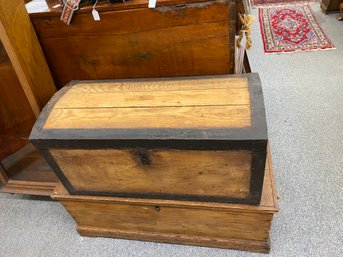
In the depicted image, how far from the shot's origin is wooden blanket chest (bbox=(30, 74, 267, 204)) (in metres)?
0.85

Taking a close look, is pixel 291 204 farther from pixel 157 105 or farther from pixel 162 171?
pixel 157 105

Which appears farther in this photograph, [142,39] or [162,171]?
[142,39]

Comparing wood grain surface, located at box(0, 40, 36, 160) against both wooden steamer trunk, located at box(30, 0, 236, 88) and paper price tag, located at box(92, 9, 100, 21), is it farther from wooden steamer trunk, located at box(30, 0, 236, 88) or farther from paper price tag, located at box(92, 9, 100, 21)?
paper price tag, located at box(92, 9, 100, 21)

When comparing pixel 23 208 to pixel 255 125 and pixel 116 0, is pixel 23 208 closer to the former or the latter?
pixel 116 0

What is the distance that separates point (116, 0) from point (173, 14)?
217mm

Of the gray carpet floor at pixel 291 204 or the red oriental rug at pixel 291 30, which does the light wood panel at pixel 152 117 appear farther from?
the red oriental rug at pixel 291 30

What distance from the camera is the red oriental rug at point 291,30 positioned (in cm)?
239

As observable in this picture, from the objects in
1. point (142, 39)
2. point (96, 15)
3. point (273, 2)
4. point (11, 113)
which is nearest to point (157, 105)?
point (142, 39)

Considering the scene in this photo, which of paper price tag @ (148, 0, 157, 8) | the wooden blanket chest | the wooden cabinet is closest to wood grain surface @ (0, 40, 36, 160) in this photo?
the wooden cabinet

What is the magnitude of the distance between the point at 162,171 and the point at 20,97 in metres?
0.78

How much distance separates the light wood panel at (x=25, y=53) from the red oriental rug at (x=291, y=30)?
189 cm

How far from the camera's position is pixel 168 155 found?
90 centimetres

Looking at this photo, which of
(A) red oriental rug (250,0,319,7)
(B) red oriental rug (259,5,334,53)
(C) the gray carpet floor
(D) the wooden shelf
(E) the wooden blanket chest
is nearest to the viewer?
(E) the wooden blanket chest

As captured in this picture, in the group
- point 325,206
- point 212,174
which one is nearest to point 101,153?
point 212,174
